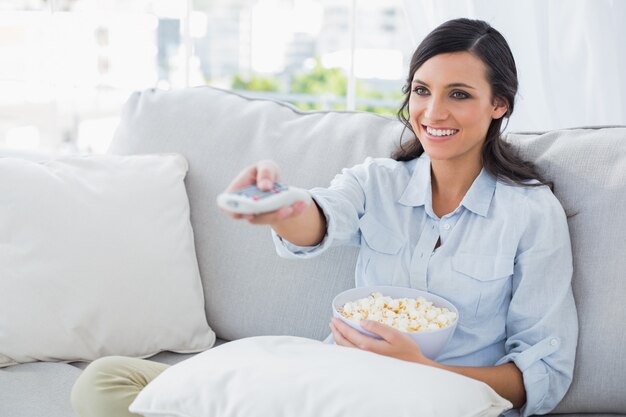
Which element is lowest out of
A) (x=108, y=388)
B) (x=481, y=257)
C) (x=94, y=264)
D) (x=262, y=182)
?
(x=108, y=388)

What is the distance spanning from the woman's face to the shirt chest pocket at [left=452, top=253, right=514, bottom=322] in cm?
22

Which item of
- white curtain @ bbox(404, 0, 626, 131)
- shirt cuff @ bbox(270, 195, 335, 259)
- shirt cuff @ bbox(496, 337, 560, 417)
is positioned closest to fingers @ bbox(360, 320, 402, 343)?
shirt cuff @ bbox(270, 195, 335, 259)

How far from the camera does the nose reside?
4.84ft

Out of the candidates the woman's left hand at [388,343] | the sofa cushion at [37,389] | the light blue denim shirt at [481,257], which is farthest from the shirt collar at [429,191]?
the sofa cushion at [37,389]

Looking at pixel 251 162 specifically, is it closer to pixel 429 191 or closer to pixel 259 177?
pixel 429 191

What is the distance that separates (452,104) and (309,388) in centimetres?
67

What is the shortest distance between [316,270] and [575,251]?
22.4 inches

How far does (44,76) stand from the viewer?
12.4ft

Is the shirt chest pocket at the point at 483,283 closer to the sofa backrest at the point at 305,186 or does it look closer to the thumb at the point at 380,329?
the sofa backrest at the point at 305,186

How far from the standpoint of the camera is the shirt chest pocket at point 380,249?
1562 mm

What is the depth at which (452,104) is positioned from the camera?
149 cm

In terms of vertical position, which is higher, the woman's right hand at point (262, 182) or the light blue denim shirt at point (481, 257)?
the woman's right hand at point (262, 182)

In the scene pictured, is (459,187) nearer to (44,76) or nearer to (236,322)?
(236,322)

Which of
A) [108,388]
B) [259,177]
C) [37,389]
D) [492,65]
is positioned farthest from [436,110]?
[37,389]
